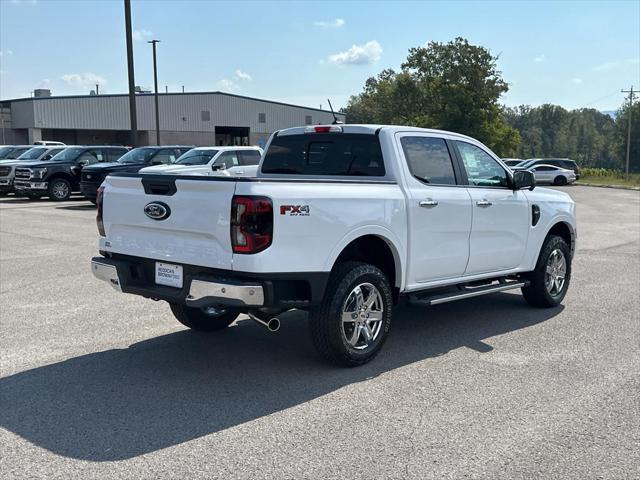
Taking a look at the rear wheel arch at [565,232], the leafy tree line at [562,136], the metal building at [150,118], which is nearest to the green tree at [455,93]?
the metal building at [150,118]

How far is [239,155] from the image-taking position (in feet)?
60.5

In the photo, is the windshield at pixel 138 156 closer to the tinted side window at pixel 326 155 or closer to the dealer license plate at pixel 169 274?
the tinted side window at pixel 326 155

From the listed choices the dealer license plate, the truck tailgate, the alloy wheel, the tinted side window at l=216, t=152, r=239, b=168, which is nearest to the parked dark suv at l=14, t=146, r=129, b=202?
the tinted side window at l=216, t=152, r=239, b=168

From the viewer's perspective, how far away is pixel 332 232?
16.2ft

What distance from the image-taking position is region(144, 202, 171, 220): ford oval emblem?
4895mm

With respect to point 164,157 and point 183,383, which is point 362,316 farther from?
point 164,157

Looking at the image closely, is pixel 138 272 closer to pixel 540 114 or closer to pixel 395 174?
pixel 395 174

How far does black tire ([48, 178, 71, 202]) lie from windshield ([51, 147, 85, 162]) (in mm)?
895

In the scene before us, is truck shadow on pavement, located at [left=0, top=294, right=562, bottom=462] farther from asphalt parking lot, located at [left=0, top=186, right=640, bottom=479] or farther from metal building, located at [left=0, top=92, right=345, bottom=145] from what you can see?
metal building, located at [left=0, top=92, right=345, bottom=145]

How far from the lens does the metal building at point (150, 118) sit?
5428cm

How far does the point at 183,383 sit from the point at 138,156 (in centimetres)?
1752

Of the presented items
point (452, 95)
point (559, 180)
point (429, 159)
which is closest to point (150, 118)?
point (452, 95)

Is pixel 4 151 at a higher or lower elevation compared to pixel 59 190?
higher

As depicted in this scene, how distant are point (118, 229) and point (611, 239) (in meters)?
12.4
